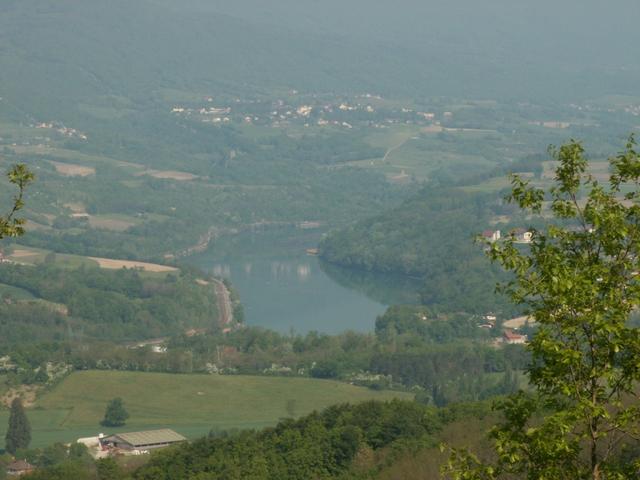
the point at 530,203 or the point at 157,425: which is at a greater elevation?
the point at 530,203

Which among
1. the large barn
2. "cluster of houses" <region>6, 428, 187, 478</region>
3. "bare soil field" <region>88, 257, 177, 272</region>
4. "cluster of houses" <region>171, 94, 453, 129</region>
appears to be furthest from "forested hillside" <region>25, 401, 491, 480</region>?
"cluster of houses" <region>171, 94, 453, 129</region>

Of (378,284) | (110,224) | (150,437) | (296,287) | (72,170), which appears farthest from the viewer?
(72,170)

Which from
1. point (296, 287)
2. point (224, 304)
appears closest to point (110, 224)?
Result: point (296, 287)

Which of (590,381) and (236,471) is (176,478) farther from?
(590,381)

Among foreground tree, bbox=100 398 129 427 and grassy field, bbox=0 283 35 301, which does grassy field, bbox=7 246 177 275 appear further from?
foreground tree, bbox=100 398 129 427

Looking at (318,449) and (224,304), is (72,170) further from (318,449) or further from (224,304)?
(318,449)

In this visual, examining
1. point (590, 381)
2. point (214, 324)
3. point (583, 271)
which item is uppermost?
point (583, 271)

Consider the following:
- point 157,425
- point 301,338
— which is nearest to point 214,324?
point 301,338
